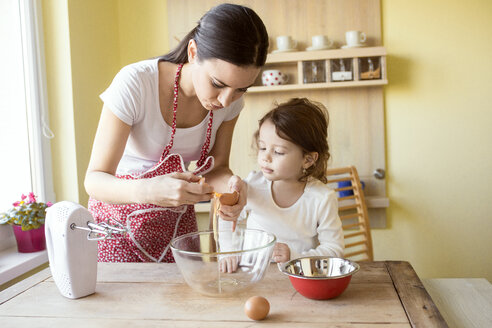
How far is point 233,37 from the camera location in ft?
3.61

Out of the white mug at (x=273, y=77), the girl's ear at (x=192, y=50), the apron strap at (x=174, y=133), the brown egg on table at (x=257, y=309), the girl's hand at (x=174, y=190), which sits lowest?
the brown egg on table at (x=257, y=309)

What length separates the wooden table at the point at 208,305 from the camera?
2.83 feet

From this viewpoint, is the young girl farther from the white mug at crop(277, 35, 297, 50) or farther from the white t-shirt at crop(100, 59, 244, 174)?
the white mug at crop(277, 35, 297, 50)

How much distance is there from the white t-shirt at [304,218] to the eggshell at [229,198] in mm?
268

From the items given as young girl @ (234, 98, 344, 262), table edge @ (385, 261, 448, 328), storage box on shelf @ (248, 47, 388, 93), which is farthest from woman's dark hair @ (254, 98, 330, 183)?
storage box on shelf @ (248, 47, 388, 93)

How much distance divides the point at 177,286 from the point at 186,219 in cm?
46

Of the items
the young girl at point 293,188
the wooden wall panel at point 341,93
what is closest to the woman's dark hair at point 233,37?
the young girl at point 293,188

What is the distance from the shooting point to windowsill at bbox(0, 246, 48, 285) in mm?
1718

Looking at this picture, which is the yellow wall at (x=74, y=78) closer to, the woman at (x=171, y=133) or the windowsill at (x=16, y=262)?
the windowsill at (x=16, y=262)

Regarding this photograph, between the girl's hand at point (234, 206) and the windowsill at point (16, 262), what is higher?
the girl's hand at point (234, 206)

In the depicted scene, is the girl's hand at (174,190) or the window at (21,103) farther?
the window at (21,103)

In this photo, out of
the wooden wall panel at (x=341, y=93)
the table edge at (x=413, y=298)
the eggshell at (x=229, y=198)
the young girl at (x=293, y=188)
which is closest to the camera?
the table edge at (x=413, y=298)

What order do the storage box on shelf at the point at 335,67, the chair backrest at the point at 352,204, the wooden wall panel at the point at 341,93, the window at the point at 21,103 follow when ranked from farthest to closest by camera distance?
1. the wooden wall panel at the point at 341,93
2. the storage box on shelf at the point at 335,67
3. the chair backrest at the point at 352,204
4. the window at the point at 21,103

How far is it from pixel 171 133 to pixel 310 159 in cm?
50
